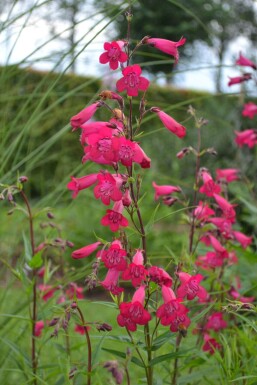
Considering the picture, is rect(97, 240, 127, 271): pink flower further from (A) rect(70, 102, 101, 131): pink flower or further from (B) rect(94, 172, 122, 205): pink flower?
(A) rect(70, 102, 101, 131): pink flower

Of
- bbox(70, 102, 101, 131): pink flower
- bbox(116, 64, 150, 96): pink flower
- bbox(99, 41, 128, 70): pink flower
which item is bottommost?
bbox(70, 102, 101, 131): pink flower

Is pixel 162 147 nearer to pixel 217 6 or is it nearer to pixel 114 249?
pixel 114 249

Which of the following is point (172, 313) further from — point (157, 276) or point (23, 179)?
point (23, 179)

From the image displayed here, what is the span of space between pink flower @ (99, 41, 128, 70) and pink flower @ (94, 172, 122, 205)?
11.1 inches

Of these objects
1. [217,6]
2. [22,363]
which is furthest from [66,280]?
[217,6]

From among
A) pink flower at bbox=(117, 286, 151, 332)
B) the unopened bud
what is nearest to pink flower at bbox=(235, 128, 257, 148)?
the unopened bud

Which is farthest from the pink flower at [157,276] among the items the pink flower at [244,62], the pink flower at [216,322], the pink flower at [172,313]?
the pink flower at [244,62]

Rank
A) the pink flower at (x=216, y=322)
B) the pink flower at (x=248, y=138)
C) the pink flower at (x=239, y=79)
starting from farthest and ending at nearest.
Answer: the pink flower at (x=248, y=138)
the pink flower at (x=239, y=79)
the pink flower at (x=216, y=322)

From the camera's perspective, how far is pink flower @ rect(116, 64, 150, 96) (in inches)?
57.2

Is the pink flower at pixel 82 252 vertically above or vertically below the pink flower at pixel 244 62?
below

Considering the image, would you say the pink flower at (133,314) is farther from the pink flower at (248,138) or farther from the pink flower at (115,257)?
the pink flower at (248,138)

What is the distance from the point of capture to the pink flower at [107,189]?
1451 millimetres

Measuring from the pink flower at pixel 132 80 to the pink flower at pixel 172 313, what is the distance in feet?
1.59

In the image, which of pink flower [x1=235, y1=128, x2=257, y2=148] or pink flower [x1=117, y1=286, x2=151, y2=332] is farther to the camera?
pink flower [x1=235, y1=128, x2=257, y2=148]
